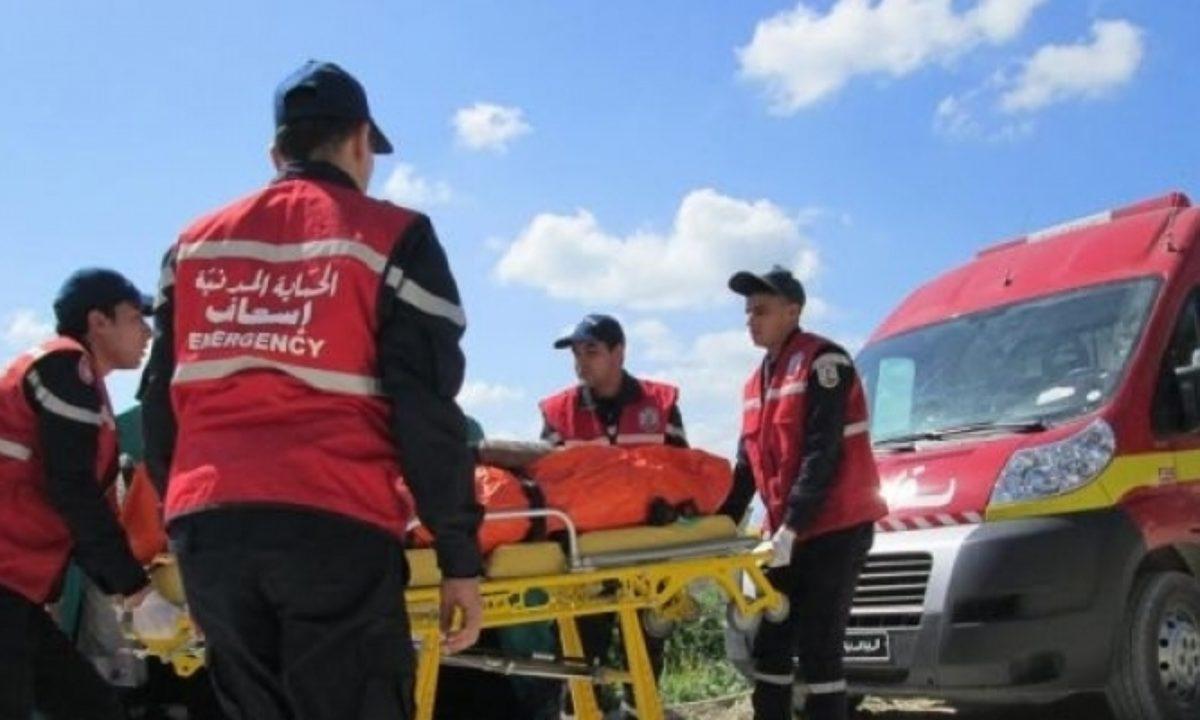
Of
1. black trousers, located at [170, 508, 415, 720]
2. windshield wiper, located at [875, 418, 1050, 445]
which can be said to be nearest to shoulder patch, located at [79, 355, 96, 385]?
black trousers, located at [170, 508, 415, 720]

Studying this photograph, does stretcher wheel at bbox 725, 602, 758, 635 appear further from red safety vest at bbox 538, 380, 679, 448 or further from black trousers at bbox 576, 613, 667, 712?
red safety vest at bbox 538, 380, 679, 448

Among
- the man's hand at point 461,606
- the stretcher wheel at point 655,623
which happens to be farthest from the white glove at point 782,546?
the man's hand at point 461,606

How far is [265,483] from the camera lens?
266 cm

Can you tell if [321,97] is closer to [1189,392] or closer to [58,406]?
[58,406]

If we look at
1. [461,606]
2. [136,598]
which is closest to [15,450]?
[136,598]

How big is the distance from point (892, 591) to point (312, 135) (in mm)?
4050

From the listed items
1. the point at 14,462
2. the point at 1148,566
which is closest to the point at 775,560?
the point at 1148,566

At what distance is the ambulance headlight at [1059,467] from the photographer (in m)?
5.96

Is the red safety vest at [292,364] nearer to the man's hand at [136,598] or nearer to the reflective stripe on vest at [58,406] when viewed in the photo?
the man's hand at [136,598]

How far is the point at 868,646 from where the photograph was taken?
612cm

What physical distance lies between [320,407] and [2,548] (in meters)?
2.09

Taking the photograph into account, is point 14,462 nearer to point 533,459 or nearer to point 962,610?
point 533,459

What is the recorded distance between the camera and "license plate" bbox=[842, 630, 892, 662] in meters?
6.05

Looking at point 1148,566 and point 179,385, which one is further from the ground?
point 179,385
